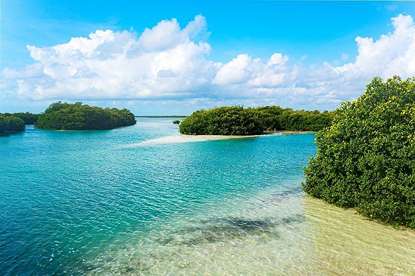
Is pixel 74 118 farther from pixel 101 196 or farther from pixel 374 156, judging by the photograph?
pixel 374 156

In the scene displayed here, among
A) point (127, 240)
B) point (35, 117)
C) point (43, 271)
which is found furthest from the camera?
point (35, 117)

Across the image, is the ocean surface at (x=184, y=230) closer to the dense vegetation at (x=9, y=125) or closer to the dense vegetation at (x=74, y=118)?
the dense vegetation at (x=9, y=125)

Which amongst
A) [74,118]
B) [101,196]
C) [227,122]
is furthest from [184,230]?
[74,118]

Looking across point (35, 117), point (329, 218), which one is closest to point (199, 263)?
point (329, 218)

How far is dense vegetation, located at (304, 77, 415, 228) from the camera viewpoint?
17578 mm

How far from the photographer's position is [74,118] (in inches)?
4365

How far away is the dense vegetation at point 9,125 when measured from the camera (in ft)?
313

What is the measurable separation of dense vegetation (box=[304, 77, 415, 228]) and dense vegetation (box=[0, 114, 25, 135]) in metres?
93.7

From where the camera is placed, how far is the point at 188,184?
27938 mm

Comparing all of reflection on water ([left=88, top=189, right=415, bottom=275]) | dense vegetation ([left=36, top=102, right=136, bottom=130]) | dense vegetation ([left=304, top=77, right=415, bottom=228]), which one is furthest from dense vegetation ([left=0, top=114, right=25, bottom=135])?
dense vegetation ([left=304, top=77, right=415, bottom=228])

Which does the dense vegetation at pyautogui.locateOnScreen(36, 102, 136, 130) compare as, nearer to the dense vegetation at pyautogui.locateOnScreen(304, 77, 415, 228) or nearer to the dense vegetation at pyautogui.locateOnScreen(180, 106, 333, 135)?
the dense vegetation at pyautogui.locateOnScreen(180, 106, 333, 135)

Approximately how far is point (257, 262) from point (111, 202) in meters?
11.7

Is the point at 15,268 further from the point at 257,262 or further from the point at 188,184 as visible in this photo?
the point at 188,184

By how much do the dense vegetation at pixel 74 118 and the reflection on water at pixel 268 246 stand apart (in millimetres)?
99524
